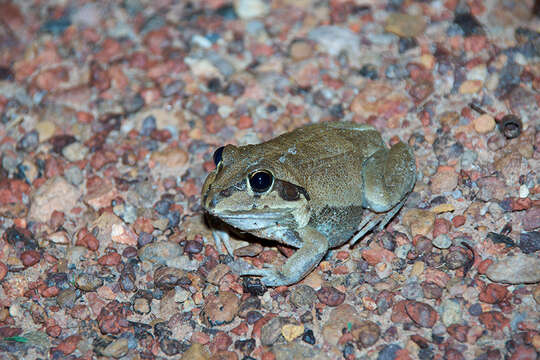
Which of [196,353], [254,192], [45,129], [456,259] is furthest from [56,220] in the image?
[456,259]

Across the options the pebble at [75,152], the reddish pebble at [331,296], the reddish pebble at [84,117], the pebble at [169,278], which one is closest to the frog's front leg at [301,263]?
the reddish pebble at [331,296]

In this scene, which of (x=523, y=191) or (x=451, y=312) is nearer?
(x=451, y=312)

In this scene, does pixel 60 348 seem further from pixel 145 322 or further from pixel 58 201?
pixel 58 201

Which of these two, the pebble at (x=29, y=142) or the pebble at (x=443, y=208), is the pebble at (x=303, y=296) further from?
the pebble at (x=29, y=142)

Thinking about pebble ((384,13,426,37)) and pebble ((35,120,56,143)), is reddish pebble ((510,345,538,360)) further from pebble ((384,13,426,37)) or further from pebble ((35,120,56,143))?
pebble ((35,120,56,143))

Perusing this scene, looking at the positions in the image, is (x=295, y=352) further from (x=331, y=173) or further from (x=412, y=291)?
(x=331, y=173)
